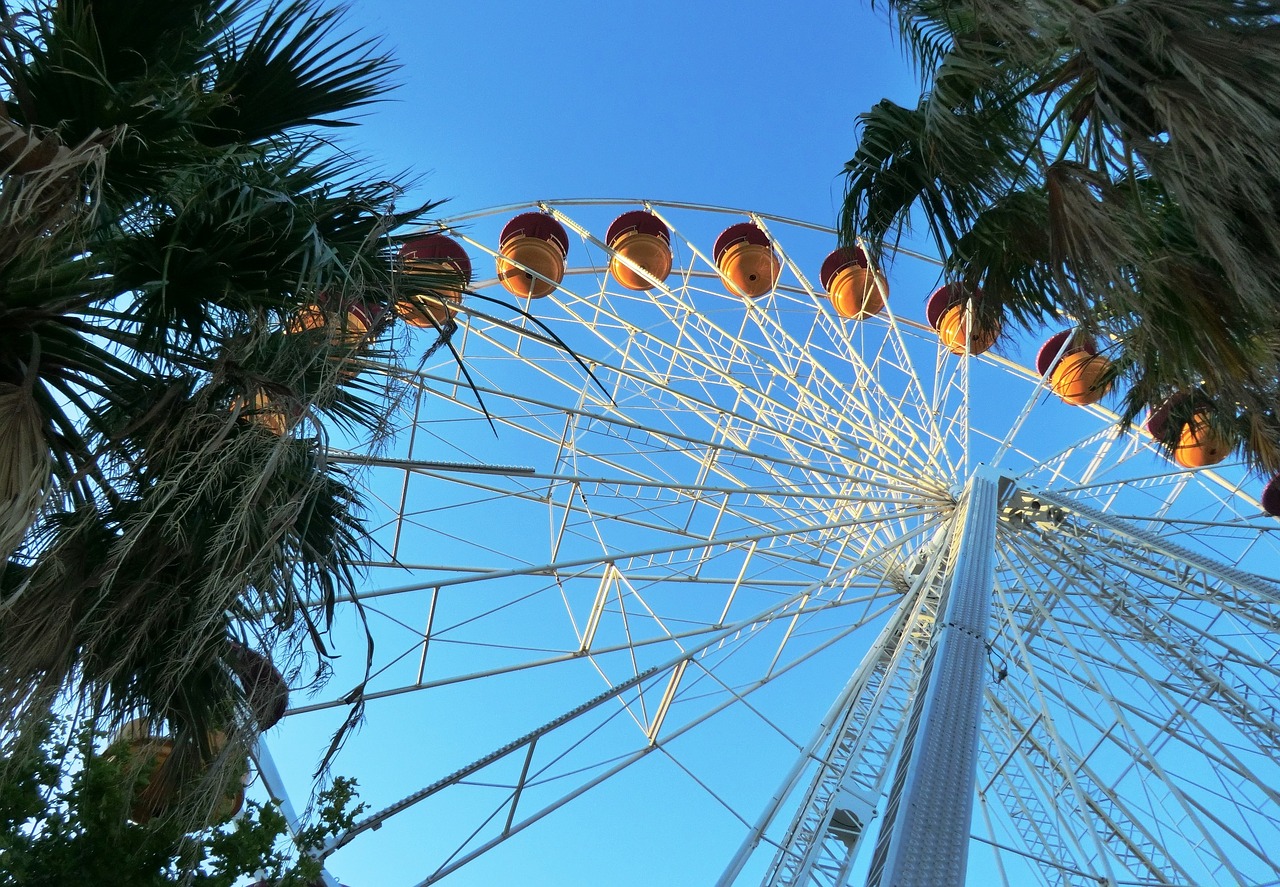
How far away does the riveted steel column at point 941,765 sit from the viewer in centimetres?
516

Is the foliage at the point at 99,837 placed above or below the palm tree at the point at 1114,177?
below

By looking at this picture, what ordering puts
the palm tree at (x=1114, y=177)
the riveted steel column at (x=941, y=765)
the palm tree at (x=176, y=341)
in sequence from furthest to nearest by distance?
the riveted steel column at (x=941, y=765) → the palm tree at (x=1114, y=177) → the palm tree at (x=176, y=341)

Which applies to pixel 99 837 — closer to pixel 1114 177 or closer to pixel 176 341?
pixel 176 341

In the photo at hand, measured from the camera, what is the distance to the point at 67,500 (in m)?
4.85

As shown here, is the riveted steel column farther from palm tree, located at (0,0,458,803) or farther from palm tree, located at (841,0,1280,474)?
palm tree, located at (0,0,458,803)

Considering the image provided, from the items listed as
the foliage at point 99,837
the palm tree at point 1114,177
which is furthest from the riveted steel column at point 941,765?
the foliage at point 99,837

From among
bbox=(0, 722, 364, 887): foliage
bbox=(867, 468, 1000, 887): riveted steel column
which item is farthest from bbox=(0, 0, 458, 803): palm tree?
bbox=(867, 468, 1000, 887): riveted steel column

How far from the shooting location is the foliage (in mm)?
4797

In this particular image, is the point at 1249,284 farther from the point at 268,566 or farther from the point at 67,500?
the point at 67,500

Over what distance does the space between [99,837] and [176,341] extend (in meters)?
2.04

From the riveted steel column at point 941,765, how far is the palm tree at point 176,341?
8.70 feet

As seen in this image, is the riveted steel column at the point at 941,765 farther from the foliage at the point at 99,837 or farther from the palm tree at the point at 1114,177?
the foliage at the point at 99,837

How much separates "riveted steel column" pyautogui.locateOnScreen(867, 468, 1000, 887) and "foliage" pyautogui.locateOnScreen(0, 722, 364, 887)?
2.62 metres

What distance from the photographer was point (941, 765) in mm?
5656
